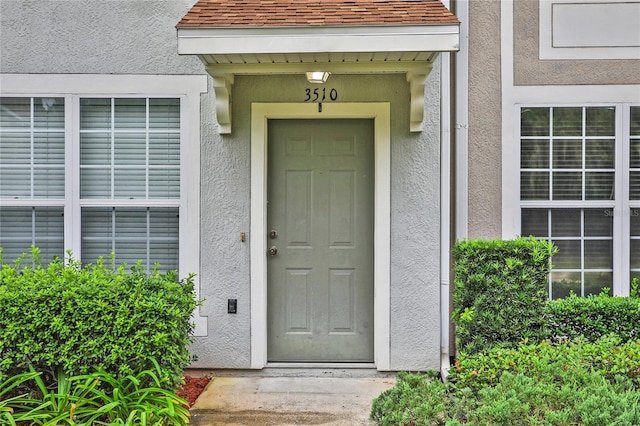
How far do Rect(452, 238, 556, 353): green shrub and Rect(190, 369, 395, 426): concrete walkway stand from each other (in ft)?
3.25

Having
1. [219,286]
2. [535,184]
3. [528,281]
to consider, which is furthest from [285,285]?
[535,184]

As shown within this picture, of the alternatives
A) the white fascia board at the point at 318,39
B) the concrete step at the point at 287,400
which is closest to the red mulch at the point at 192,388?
the concrete step at the point at 287,400

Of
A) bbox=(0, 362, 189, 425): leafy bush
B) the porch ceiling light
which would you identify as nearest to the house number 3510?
the porch ceiling light

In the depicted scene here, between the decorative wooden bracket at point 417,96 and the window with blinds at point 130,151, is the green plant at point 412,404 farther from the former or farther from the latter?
the window with blinds at point 130,151

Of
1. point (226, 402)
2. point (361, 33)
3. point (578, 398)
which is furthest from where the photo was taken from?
point (226, 402)

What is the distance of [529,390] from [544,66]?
3311 millimetres

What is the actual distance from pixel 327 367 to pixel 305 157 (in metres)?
2.01

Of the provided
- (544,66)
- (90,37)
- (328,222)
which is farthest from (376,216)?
(90,37)

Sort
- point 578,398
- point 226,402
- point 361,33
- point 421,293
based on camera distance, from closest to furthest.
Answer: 1. point 578,398
2. point 361,33
3. point 226,402
4. point 421,293

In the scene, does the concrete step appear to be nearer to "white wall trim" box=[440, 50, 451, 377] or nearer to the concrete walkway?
the concrete walkway

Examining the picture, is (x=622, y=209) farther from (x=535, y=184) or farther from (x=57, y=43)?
(x=57, y=43)

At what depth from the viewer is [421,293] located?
15.9ft

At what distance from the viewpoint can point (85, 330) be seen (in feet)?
11.8

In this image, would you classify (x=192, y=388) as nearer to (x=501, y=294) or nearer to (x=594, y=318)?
(x=501, y=294)
